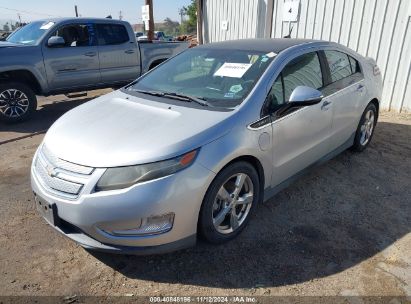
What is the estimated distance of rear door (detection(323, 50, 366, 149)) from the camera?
12.7 ft

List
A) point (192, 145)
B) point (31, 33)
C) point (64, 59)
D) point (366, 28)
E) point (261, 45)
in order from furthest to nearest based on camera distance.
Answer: point (366, 28) → point (31, 33) → point (64, 59) → point (261, 45) → point (192, 145)

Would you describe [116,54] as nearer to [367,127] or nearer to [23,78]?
[23,78]

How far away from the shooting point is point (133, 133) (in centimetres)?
266

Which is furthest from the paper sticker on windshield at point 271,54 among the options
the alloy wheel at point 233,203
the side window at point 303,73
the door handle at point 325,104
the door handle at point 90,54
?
the door handle at point 90,54

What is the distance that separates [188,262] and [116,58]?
6031 mm

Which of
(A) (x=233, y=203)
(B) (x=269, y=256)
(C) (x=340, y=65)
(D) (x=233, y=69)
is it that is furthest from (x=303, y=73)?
(B) (x=269, y=256)

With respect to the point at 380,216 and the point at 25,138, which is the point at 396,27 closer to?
the point at 380,216

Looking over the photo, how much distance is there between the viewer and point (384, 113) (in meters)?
7.04

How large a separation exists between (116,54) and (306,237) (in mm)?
6151

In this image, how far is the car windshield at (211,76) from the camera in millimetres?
3098

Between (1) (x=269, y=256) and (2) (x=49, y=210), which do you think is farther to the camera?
(1) (x=269, y=256)

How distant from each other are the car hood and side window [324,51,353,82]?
5.82 feet

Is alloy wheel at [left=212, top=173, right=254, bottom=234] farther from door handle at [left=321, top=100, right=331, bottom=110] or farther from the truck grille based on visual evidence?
door handle at [left=321, top=100, right=331, bottom=110]

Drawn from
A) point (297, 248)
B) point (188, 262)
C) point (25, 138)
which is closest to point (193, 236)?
point (188, 262)
